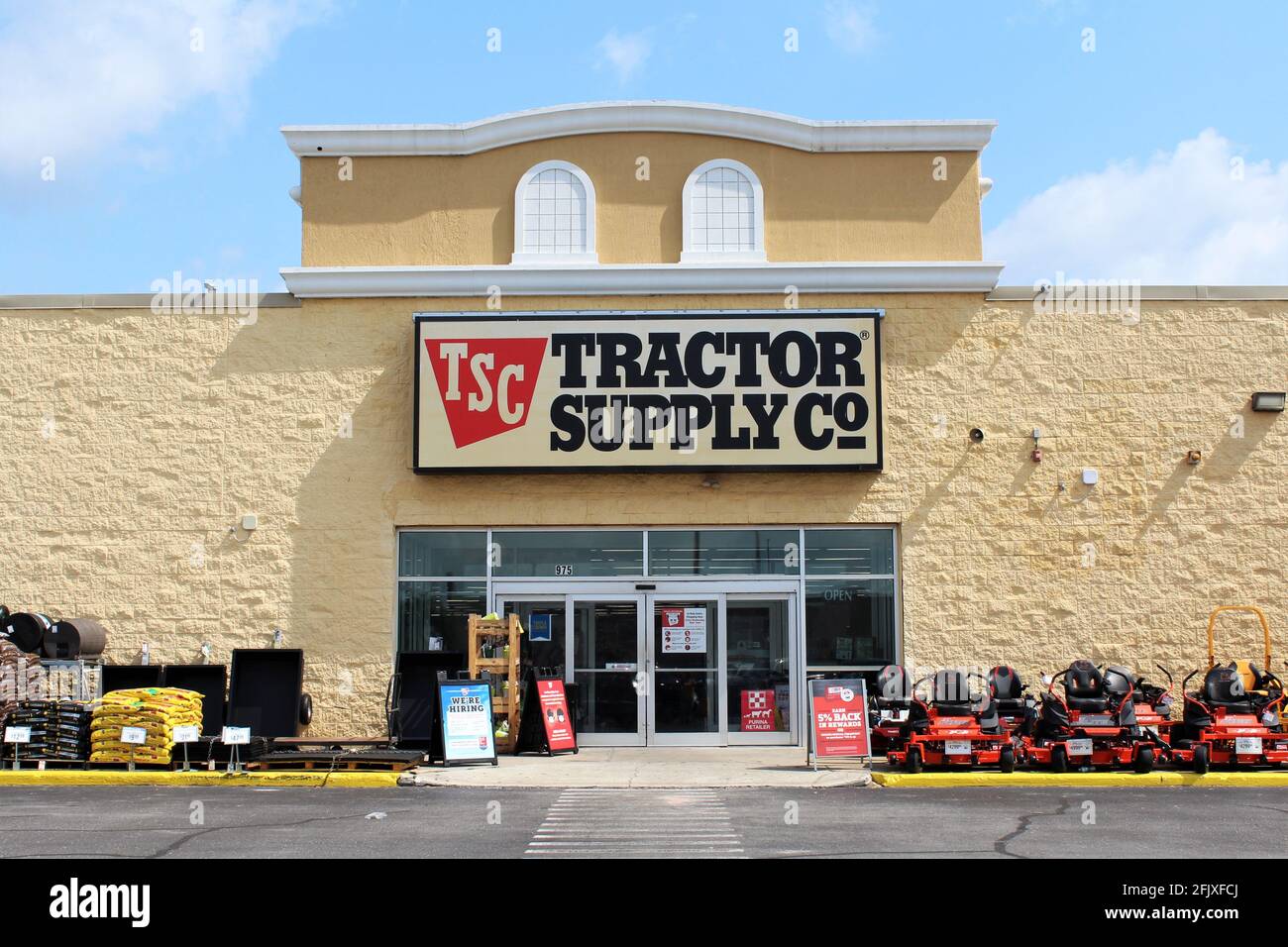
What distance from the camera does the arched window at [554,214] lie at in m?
19.6

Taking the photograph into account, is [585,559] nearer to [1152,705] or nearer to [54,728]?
[54,728]

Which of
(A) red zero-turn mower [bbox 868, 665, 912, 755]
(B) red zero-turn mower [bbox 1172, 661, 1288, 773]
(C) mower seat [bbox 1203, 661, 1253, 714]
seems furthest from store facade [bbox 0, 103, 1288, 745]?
(B) red zero-turn mower [bbox 1172, 661, 1288, 773]

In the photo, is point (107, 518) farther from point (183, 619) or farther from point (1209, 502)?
point (1209, 502)

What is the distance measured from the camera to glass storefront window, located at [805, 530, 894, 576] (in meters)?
19.2

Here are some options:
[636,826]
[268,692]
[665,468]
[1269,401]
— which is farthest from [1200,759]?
[268,692]

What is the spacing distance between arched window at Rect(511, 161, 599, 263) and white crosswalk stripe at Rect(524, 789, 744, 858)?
8.63m

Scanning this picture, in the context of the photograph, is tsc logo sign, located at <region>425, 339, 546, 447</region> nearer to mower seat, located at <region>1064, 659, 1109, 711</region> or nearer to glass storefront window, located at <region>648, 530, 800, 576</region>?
glass storefront window, located at <region>648, 530, 800, 576</region>

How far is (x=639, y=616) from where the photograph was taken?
754 inches

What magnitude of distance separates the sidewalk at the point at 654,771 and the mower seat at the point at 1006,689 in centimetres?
203

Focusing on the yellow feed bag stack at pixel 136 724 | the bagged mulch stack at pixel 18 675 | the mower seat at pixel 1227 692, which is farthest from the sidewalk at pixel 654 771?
the bagged mulch stack at pixel 18 675

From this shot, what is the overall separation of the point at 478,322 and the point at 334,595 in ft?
14.7

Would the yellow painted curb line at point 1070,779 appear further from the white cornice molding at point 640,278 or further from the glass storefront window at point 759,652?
the white cornice molding at point 640,278

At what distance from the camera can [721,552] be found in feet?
63.2

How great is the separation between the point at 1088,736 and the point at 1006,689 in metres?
1.62
